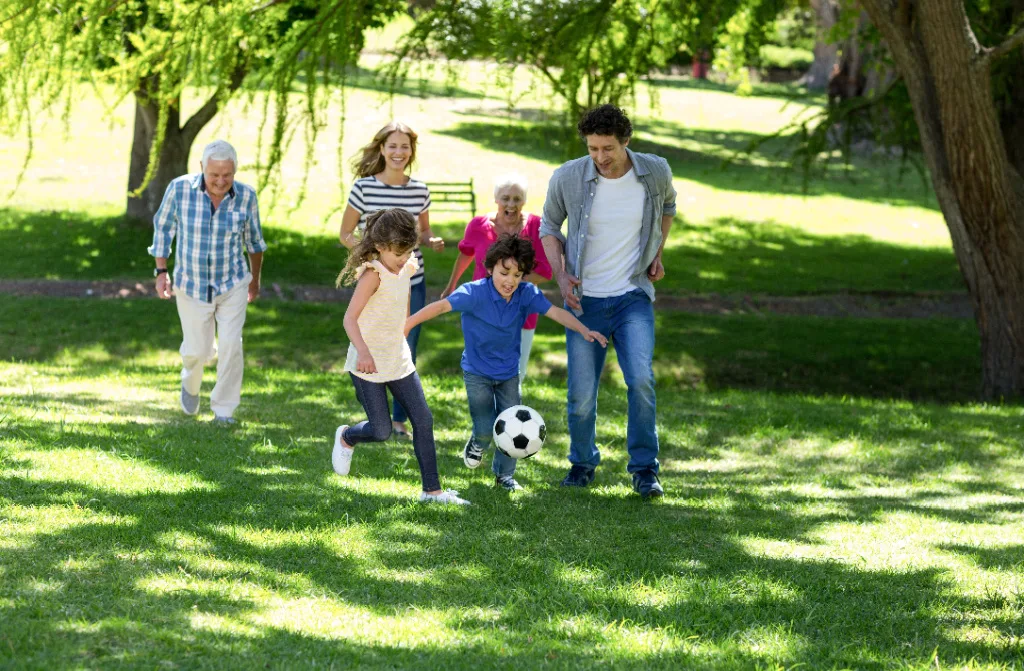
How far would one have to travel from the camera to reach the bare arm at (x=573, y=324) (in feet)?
22.5

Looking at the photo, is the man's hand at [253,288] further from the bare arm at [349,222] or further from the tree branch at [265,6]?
the tree branch at [265,6]

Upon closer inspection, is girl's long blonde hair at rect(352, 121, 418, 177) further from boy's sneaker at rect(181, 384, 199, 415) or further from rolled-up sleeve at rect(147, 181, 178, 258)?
boy's sneaker at rect(181, 384, 199, 415)

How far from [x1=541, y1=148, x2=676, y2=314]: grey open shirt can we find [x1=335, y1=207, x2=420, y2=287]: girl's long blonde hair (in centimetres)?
99

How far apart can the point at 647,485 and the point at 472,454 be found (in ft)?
3.27

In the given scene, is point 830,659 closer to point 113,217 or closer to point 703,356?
point 703,356

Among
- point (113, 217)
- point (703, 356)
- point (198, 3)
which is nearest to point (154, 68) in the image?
point (198, 3)

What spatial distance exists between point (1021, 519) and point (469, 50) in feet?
19.9

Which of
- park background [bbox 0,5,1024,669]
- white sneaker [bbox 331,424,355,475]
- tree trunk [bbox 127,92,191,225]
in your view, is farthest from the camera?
tree trunk [bbox 127,92,191,225]

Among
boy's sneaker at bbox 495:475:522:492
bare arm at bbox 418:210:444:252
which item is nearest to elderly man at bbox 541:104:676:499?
boy's sneaker at bbox 495:475:522:492

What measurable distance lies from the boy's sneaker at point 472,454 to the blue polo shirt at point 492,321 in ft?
1.65

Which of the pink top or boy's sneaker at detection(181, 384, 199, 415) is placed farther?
boy's sneaker at detection(181, 384, 199, 415)

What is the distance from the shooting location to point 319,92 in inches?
426

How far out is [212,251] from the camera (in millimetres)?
8453

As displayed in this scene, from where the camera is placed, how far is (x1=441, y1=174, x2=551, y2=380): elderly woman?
324 inches
